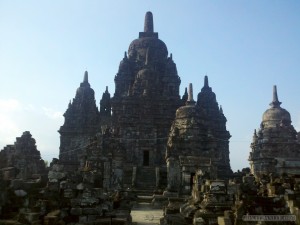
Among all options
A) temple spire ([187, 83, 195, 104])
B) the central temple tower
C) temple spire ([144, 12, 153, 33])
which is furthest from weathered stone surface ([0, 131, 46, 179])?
temple spire ([144, 12, 153, 33])

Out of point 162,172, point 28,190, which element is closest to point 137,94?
point 162,172

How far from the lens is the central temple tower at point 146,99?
3409 centimetres

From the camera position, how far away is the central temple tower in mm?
34094

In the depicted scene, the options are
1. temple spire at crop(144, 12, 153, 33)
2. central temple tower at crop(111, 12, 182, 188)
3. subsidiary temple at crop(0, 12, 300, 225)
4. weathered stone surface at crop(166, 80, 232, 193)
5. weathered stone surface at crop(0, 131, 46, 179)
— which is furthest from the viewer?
temple spire at crop(144, 12, 153, 33)

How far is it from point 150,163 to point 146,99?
682cm

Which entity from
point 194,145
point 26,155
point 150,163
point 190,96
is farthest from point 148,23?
point 26,155

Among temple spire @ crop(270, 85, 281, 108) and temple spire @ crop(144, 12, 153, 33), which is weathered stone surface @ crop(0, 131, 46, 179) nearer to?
temple spire @ crop(144, 12, 153, 33)

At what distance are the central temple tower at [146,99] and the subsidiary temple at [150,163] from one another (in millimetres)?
99

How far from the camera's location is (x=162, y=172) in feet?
92.9

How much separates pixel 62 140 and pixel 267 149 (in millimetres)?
20302

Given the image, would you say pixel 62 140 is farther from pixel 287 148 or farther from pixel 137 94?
pixel 287 148

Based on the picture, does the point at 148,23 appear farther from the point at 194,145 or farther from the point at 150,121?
the point at 194,145

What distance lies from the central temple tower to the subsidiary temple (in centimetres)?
10

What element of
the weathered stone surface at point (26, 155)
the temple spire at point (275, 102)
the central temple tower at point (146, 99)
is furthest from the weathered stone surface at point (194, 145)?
the weathered stone surface at point (26, 155)
